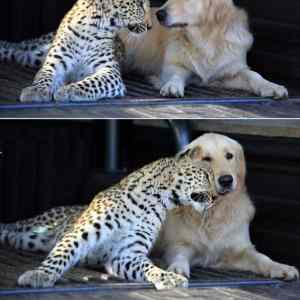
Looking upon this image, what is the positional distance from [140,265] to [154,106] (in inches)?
33.4

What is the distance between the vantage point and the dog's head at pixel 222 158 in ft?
18.5

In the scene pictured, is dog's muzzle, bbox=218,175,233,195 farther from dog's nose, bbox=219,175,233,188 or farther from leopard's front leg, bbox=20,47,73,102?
leopard's front leg, bbox=20,47,73,102

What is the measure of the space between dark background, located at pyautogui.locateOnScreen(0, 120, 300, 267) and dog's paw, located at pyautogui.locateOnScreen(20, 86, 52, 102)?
2.54ft

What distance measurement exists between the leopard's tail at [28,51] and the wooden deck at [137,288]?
1.41 m

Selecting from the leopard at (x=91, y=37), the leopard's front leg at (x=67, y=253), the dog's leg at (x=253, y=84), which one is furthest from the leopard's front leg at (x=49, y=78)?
the dog's leg at (x=253, y=84)

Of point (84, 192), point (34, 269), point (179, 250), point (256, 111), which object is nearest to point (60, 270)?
point (34, 269)

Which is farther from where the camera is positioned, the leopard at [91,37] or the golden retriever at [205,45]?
the golden retriever at [205,45]

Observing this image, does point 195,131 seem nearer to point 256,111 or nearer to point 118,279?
point 256,111

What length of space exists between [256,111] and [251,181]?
888mm

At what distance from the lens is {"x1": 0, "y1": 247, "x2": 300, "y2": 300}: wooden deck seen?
200 inches

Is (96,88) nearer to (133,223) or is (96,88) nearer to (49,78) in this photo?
(49,78)

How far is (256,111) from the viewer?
5.81 meters

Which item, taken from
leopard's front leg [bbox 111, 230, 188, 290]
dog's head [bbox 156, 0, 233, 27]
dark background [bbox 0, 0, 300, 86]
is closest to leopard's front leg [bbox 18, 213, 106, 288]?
leopard's front leg [bbox 111, 230, 188, 290]

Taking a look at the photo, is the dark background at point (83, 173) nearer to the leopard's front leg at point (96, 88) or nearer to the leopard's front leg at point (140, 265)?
the leopard's front leg at point (96, 88)
